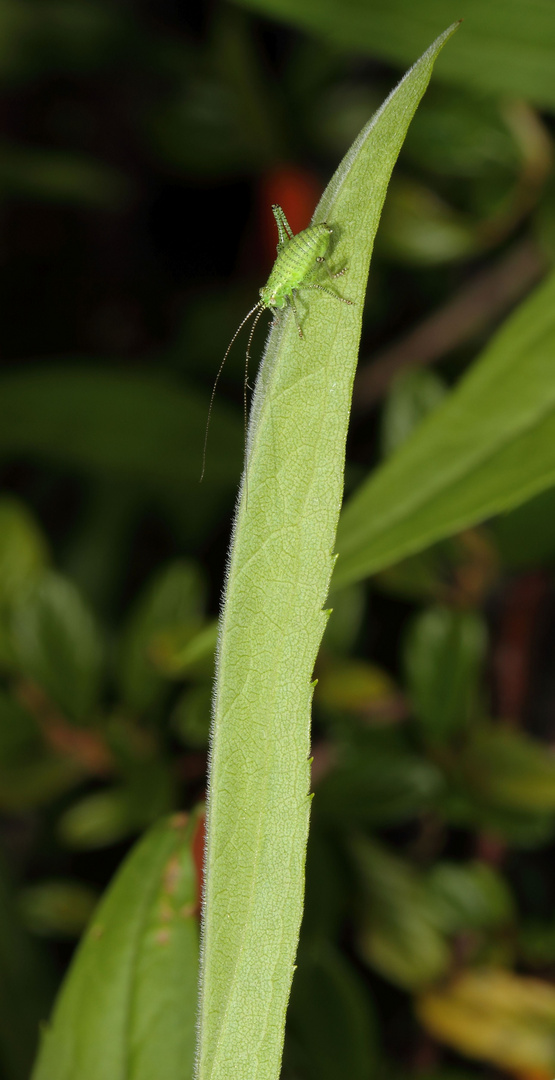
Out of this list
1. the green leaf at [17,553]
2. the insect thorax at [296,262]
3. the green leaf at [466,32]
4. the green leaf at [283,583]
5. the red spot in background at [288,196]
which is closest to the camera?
the green leaf at [283,583]

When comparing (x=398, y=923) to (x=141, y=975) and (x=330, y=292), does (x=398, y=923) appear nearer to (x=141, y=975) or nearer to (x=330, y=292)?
(x=141, y=975)

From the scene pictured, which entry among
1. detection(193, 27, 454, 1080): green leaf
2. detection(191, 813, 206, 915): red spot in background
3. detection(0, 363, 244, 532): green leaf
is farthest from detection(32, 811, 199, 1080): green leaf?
detection(0, 363, 244, 532): green leaf

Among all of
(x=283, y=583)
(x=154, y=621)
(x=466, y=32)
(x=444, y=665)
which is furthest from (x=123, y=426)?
(x=283, y=583)

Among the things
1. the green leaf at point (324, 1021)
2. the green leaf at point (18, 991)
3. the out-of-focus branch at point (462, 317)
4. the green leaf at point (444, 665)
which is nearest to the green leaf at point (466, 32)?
the out-of-focus branch at point (462, 317)

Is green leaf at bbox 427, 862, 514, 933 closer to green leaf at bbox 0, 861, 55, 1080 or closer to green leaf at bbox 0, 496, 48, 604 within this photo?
green leaf at bbox 0, 861, 55, 1080

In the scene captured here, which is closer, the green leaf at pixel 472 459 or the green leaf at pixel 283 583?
the green leaf at pixel 283 583

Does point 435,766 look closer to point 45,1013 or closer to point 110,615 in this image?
point 45,1013

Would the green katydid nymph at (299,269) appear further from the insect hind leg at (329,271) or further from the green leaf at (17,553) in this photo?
the green leaf at (17,553)

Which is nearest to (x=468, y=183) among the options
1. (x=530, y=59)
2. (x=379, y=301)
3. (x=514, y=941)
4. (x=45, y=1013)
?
(x=379, y=301)
